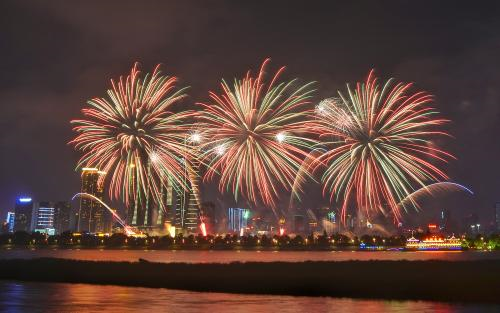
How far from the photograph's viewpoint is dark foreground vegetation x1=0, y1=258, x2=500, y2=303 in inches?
1174

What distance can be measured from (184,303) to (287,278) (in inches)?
332

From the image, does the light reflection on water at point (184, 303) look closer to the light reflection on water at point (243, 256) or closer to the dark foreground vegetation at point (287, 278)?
the dark foreground vegetation at point (287, 278)

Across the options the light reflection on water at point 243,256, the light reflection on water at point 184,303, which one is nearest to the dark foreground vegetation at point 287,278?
the light reflection on water at point 184,303

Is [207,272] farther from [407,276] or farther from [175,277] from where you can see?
[407,276]

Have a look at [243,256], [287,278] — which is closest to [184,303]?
[287,278]

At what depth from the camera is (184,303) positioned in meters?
28.0

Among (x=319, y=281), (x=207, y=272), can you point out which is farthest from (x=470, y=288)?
(x=207, y=272)

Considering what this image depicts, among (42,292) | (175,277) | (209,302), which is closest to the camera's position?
(209,302)

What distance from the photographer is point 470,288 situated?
29312mm

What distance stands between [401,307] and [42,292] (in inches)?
843

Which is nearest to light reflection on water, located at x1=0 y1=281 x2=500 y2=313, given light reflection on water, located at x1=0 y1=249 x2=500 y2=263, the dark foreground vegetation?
the dark foreground vegetation

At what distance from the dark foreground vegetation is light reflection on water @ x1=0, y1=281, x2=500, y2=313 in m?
1.68

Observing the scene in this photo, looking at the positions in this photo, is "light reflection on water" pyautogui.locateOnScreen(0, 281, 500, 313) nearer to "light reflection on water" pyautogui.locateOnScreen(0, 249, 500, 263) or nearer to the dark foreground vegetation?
the dark foreground vegetation

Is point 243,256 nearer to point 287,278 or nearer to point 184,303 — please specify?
point 287,278
